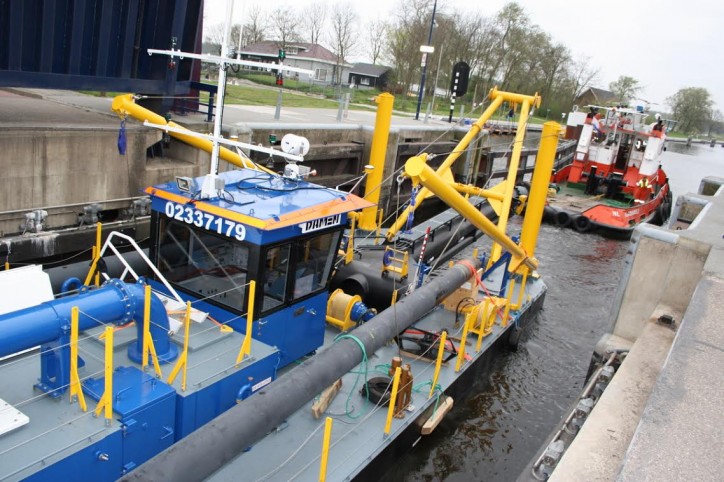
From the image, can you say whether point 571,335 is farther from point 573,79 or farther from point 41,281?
point 573,79

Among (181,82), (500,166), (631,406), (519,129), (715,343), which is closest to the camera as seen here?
(715,343)

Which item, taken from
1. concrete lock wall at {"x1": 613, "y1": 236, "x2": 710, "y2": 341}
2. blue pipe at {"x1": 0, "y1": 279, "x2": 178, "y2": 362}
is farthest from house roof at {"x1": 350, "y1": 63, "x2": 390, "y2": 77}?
blue pipe at {"x1": 0, "y1": 279, "x2": 178, "y2": 362}

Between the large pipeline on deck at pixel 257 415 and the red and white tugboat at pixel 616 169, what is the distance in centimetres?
1936

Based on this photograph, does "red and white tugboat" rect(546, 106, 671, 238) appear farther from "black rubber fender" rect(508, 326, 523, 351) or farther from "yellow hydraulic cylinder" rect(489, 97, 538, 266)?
"yellow hydraulic cylinder" rect(489, 97, 538, 266)

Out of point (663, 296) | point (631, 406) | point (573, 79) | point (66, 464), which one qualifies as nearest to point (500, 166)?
point (663, 296)

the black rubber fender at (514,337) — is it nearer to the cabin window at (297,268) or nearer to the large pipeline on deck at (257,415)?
the large pipeline on deck at (257,415)

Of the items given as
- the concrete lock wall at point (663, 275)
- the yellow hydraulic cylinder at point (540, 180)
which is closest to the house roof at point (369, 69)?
the yellow hydraulic cylinder at point (540, 180)

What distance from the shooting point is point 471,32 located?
6234 centimetres

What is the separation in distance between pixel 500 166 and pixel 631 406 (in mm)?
26767

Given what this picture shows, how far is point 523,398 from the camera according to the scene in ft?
34.1

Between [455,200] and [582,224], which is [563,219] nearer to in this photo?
[582,224]

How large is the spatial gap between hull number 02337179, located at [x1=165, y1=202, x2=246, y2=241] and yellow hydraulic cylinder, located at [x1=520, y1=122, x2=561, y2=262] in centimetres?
672

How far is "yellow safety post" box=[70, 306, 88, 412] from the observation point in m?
4.00

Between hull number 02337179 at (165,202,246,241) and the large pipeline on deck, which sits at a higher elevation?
hull number 02337179 at (165,202,246,241)
